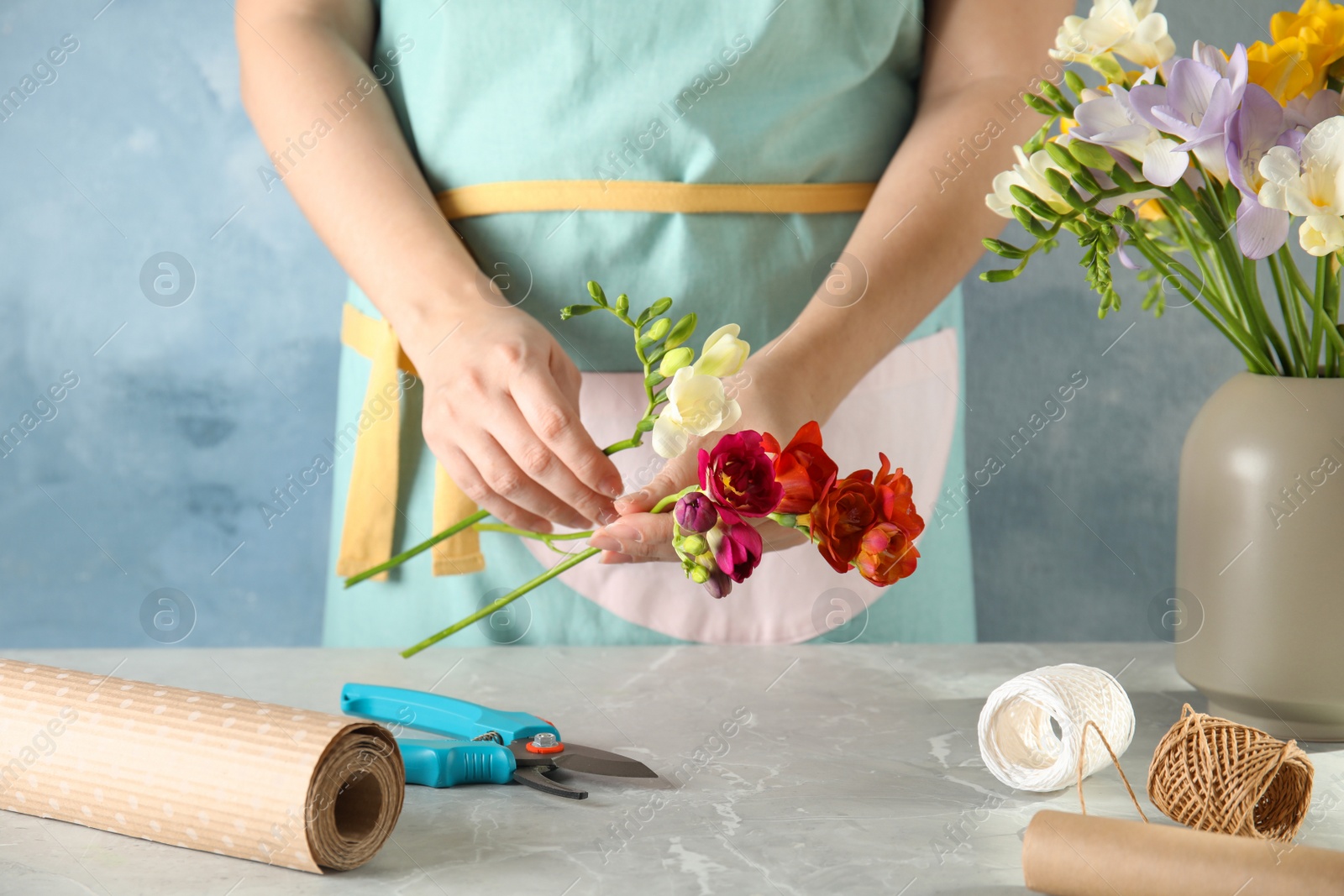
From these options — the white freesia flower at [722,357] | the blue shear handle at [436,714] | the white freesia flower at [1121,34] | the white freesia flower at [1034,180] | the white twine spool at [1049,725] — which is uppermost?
the white freesia flower at [1121,34]

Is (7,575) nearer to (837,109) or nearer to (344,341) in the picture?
(344,341)

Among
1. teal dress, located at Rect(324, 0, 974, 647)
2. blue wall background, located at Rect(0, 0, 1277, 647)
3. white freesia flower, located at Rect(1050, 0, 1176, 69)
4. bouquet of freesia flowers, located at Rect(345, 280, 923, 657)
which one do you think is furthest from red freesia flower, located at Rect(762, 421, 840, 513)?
blue wall background, located at Rect(0, 0, 1277, 647)

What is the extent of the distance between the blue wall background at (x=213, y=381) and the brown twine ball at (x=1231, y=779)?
103 cm

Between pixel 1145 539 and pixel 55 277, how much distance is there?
4.83ft

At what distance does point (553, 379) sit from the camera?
1.81 ft

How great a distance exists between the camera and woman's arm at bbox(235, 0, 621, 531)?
0.53m

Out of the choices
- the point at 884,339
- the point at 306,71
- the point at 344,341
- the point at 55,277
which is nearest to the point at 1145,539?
the point at 884,339

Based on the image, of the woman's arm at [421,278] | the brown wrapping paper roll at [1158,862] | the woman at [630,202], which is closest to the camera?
the brown wrapping paper roll at [1158,862]

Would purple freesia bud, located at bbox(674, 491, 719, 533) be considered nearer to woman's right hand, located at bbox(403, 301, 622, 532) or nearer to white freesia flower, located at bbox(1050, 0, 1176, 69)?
woman's right hand, located at bbox(403, 301, 622, 532)

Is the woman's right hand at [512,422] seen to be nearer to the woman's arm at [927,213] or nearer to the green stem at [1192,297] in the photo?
the woman's arm at [927,213]

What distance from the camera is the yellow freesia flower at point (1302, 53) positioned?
0.43 metres

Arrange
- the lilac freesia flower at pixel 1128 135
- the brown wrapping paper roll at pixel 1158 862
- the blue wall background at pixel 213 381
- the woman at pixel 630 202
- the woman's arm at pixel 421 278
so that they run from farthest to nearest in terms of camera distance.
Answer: the blue wall background at pixel 213 381 < the woman at pixel 630 202 < the woman's arm at pixel 421 278 < the lilac freesia flower at pixel 1128 135 < the brown wrapping paper roll at pixel 1158 862

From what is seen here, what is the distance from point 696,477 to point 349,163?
0.31m

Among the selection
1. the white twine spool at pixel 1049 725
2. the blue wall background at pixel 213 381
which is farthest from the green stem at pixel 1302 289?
the blue wall background at pixel 213 381
